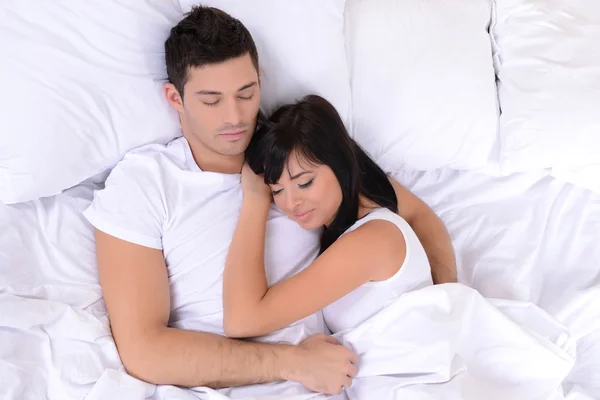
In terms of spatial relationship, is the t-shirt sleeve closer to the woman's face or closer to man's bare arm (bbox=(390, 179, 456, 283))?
the woman's face

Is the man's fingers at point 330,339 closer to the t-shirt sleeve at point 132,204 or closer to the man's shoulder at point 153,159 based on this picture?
the t-shirt sleeve at point 132,204

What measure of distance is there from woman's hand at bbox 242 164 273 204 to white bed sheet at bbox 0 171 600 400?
0.40 metres

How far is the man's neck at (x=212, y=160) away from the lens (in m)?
1.55

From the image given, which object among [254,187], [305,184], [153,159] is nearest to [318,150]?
[305,184]

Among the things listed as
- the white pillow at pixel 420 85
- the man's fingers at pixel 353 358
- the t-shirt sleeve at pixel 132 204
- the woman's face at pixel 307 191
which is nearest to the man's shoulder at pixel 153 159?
the t-shirt sleeve at pixel 132 204

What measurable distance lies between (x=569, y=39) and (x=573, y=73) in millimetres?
115

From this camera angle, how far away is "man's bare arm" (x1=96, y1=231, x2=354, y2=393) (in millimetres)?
1310

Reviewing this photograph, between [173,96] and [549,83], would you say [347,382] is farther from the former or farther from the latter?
[549,83]

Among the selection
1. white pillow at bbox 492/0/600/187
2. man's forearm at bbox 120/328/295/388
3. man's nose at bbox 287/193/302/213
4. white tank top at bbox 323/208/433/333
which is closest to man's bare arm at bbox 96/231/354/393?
man's forearm at bbox 120/328/295/388

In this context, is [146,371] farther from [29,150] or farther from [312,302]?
[29,150]

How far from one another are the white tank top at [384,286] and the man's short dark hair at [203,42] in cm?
53

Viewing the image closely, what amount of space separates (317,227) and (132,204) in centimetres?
47

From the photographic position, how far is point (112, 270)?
1.35 meters

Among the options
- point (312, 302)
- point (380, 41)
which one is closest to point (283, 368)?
point (312, 302)
